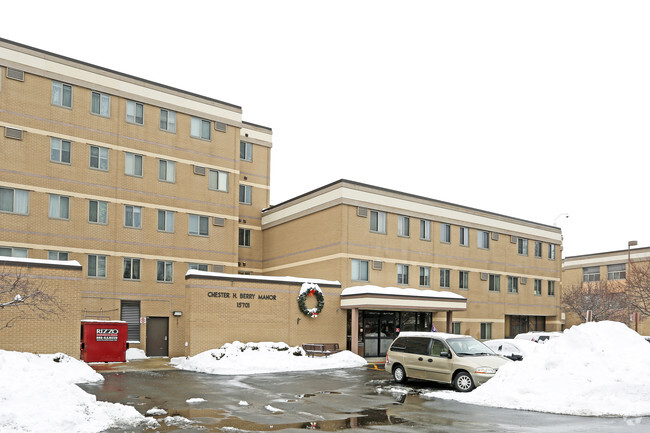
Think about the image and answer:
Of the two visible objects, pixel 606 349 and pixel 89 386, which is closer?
pixel 606 349

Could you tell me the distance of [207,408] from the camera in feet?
51.3

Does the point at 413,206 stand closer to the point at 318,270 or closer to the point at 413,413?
the point at 318,270

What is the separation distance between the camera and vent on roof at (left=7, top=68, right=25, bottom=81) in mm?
32844

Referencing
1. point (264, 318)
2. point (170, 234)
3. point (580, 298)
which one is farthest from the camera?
point (580, 298)

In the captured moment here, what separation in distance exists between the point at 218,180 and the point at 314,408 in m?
26.9

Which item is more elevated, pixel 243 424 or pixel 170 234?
pixel 170 234

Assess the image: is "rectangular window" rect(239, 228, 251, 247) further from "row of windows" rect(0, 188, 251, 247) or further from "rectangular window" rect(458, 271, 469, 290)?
"rectangular window" rect(458, 271, 469, 290)

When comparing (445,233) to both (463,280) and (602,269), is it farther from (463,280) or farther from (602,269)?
(602,269)

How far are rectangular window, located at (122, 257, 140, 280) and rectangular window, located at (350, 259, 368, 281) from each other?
13.0m

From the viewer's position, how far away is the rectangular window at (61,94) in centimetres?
3447

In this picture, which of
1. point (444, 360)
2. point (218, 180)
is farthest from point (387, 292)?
point (444, 360)

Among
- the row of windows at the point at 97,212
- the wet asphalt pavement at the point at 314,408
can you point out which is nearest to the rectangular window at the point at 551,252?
the row of windows at the point at 97,212

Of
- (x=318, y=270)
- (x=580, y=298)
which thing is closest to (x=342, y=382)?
(x=318, y=270)

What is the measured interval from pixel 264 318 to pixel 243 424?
18513 millimetres
